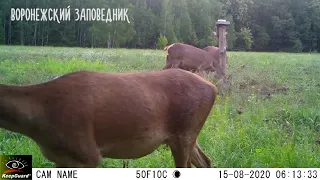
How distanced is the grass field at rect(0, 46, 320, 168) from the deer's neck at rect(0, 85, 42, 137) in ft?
3.79

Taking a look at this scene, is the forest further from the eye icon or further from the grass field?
the eye icon

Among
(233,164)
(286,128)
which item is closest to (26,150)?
(233,164)

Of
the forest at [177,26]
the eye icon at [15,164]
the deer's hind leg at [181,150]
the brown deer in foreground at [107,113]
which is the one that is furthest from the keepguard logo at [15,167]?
the forest at [177,26]

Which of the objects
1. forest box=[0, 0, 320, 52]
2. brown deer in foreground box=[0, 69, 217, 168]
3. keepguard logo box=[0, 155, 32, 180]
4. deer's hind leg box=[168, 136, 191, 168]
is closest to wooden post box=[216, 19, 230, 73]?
forest box=[0, 0, 320, 52]

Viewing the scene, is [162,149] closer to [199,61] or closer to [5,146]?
[5,146]

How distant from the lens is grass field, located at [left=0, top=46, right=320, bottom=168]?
12.9ft

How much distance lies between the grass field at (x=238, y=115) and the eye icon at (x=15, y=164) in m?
0.58

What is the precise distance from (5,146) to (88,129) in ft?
5.87

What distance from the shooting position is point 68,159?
8.46ft

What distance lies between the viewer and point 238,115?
222 inches

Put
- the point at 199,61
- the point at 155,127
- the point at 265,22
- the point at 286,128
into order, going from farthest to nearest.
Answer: the point at 199,61 < the point at 265,22 < the point at 286,128 < the point at 155,127

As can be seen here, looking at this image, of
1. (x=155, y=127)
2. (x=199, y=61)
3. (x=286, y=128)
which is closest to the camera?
(x=155, y=127)

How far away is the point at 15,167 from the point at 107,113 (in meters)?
0.87

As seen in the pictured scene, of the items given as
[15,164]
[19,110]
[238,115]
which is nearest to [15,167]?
[15,164]
